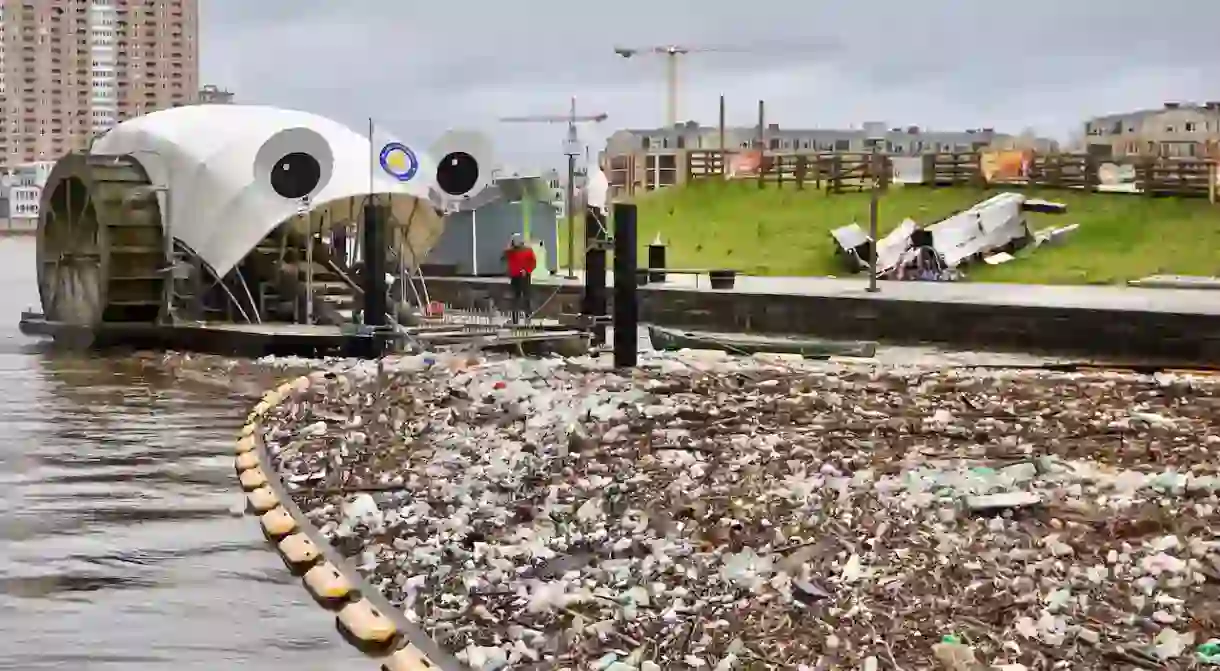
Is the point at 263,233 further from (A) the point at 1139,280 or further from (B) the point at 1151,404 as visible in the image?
(A) the point at 1139,280

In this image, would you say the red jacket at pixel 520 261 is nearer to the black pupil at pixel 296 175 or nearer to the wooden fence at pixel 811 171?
the black pupil at pixel 296 175

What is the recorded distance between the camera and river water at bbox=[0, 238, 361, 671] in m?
5.80

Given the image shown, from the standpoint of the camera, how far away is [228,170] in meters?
19.2

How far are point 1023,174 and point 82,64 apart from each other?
4986 inches

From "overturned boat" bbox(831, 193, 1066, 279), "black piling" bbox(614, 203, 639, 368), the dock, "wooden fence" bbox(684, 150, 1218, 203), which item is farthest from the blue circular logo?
"wooden fence" bbox(684, 150, 1218, 203)

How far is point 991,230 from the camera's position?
35.8 metres

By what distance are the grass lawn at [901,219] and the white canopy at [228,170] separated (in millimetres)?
16978

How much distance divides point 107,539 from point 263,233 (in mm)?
11282

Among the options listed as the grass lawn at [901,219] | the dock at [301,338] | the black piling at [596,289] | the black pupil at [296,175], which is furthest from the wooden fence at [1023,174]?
the black pupil at [296,175]

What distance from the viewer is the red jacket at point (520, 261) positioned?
20812mm

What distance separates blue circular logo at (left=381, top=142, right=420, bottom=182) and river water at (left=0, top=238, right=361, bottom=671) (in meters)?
7.48

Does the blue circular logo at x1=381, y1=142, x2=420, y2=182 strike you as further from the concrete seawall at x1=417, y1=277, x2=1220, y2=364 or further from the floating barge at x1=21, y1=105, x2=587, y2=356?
the concrete seawall at x1=417, y1=277, x2=1220, y2=364

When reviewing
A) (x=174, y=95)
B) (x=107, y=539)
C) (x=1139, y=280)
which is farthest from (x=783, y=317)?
(x=174, y=95)

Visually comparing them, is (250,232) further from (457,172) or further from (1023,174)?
(1023,174)
